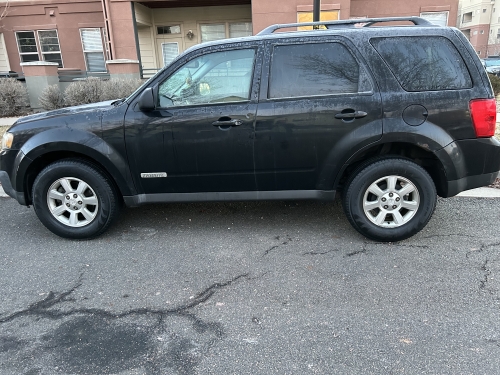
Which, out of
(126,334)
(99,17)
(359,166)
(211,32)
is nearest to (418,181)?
(359,166)

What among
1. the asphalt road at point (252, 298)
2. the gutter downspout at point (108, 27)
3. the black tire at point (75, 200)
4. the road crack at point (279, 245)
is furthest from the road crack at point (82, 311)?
the gutter downspout at point (108, 27)

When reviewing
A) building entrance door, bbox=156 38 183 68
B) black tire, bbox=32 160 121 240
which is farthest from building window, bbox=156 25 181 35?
black tire, bbox=32 160 121 240

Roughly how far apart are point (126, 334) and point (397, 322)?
1857 millimetres

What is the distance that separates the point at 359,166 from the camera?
12.7 feet

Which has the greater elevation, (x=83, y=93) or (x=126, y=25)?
(x=126, y=25)

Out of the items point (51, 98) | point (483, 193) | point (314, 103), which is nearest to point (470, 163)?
point (314, 103)

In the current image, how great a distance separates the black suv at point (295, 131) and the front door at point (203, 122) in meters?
0.01

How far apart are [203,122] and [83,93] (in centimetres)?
826

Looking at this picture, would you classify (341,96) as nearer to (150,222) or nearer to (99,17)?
(150,222)

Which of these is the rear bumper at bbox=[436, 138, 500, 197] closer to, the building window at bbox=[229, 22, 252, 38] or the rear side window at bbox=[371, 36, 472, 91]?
the rear side window at bbox=[371, 36, 472, 91]

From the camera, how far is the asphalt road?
244cm

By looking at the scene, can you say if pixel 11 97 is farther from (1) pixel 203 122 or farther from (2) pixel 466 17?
(2) pixel 466 17

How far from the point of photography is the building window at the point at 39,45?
641 inches

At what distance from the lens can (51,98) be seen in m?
11.0
